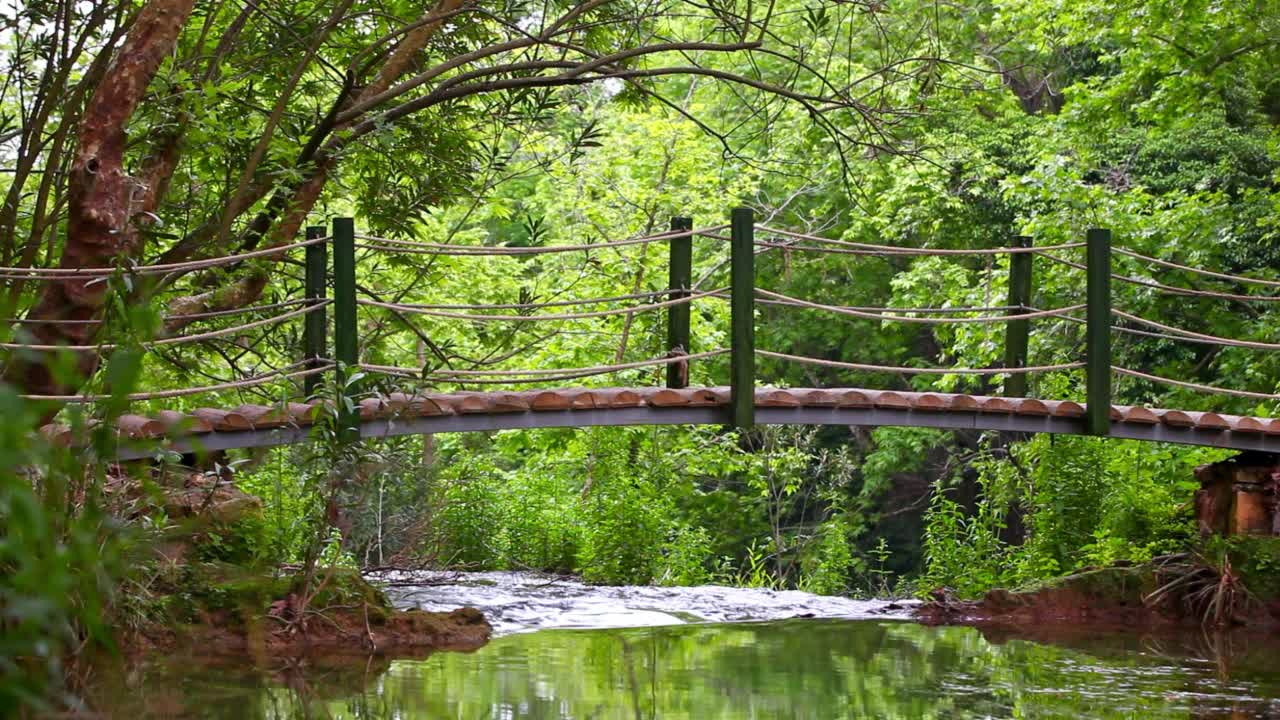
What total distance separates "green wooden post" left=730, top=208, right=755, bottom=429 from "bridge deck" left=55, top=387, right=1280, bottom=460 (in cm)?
10

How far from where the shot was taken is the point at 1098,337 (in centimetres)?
591

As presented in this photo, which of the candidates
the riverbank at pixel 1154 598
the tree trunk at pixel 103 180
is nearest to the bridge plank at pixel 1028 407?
the riverbank at pixel 1154 598

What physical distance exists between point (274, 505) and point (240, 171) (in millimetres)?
1387

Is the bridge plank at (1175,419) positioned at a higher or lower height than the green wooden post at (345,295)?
lower

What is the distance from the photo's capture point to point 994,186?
13.9m

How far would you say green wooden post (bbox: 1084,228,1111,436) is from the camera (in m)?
5.82

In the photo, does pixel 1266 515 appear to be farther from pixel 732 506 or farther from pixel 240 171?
pixel 732 506

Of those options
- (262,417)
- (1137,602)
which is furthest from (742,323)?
(1137,602)

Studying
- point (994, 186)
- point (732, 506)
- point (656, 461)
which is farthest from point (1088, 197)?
point (732, 506)

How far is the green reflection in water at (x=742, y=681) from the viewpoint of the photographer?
360 cm

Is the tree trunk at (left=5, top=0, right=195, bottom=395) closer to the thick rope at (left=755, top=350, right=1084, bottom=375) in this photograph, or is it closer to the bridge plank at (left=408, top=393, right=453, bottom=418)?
the bridge plank at (left=408, top=393, right=453, bottom=418)

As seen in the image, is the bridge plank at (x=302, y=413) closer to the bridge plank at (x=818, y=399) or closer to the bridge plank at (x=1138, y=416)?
the bridge plank at (x=818, y=399)

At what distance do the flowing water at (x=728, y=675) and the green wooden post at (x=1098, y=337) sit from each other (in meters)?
0.94

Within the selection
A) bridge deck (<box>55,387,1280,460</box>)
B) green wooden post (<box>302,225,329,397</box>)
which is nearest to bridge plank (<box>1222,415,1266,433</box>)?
bridge deck (<box>55,387,1280,460</box>)
